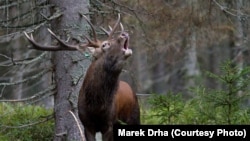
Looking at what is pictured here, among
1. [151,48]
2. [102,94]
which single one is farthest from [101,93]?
[151,48]

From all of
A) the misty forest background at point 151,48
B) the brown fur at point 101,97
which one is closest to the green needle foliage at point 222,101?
the misty forest background at point 151,48

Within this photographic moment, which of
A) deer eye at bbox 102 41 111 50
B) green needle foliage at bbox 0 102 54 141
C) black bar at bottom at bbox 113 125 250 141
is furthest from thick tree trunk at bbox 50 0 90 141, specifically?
black bar at bottom at bbox 113 125 250 141

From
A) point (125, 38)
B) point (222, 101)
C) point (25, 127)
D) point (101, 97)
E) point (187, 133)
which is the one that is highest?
point (125, 38)

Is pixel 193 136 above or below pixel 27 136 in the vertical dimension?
above

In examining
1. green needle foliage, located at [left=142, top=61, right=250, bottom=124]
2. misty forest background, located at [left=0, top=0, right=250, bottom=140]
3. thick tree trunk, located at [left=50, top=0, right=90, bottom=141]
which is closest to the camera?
green needle foliage, located at [left=142, top=61, right=250, bottom=124]

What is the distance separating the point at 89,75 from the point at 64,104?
1.49 meters

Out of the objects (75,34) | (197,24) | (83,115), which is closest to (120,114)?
(83,115)

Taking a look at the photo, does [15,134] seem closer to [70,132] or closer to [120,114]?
[70,132]

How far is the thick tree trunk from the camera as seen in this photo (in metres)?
9.07

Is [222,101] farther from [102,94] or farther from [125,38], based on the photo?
[125,38]

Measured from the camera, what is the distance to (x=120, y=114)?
27.8 ft

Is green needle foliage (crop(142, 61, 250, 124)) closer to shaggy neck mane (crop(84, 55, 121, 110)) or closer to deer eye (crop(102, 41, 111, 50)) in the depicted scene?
shaggy neck mane (crop(84, 55, 121, 110))

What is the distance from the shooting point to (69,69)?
9.09 m

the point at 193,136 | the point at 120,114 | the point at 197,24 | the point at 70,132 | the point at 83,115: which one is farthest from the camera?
the point at 197,24
